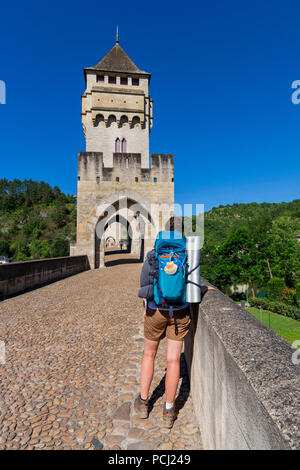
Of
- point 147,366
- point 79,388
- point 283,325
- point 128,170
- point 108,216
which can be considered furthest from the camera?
point 283,325

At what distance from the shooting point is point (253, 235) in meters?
40.6

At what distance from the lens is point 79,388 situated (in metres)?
2.88

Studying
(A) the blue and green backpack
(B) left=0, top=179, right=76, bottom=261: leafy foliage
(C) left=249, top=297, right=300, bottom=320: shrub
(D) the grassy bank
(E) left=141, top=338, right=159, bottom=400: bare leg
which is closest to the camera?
(A) the blue and green backpack

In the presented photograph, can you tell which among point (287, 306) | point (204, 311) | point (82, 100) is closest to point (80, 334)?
point (204, 311)

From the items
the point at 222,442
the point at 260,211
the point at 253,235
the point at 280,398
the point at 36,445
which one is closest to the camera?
the point at 280,398

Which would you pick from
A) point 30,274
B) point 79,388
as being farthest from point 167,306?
point 30,274

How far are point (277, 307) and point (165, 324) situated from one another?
39.6 metres

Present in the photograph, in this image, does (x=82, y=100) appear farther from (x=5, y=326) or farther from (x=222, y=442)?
(x=222, y=442)

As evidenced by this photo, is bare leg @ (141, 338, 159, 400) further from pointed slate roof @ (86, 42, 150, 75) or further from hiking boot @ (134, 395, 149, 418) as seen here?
pointed slate roof @ (86, 42, 150, 75)

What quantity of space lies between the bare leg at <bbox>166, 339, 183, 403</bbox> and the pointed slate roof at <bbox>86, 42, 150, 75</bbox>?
1155 inches

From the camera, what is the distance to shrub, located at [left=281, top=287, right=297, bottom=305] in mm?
37906

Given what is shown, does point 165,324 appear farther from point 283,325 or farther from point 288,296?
point 288,296

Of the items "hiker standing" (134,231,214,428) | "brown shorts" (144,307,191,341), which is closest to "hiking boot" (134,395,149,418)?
"hiker standing" (134,231,214,428)

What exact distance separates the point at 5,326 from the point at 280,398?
192 inches
